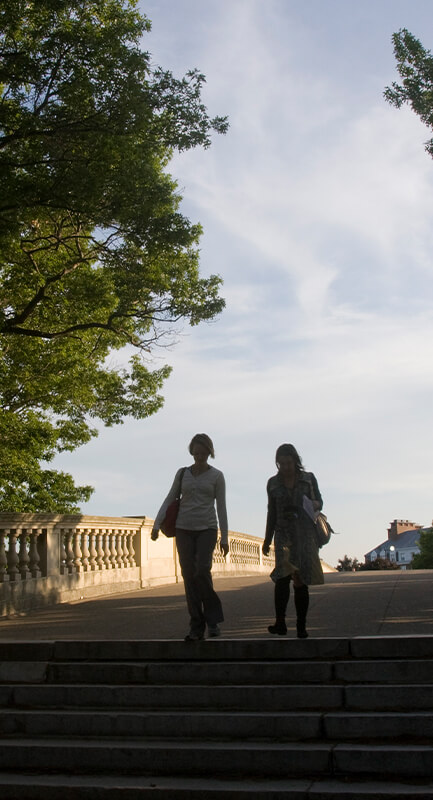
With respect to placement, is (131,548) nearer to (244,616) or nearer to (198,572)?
(244,616)

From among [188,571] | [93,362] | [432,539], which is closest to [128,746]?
[188,571]

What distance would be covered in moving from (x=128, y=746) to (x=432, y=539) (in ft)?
207

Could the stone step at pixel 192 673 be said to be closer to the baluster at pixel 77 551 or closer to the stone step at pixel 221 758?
the stone step at pixel 221 758

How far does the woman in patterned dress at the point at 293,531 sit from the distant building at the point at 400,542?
121669mm

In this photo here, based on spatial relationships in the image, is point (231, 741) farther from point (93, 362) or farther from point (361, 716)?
point (93, 362)

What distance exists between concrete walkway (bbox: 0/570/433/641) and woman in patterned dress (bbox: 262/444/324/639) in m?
0.69

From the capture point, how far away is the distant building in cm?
13218

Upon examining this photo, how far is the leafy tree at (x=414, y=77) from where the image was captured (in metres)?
17.6

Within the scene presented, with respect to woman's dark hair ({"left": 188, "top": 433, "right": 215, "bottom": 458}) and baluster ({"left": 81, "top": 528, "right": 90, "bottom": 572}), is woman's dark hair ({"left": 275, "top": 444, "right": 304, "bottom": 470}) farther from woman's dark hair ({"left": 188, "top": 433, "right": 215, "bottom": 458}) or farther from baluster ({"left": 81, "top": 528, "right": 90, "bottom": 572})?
baluster ({"left": 81, "top": 528, "right": 90, "bottom": 572})

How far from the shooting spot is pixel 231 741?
6559 millimetres

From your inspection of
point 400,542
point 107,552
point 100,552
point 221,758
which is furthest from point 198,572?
point 400,542

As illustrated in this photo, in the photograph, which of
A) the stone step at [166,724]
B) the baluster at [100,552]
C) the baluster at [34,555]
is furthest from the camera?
the baluster at [100,552]

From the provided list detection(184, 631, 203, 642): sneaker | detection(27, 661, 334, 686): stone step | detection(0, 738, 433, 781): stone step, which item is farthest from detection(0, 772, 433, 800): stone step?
detection(184, 631, 203, 642): sneaker

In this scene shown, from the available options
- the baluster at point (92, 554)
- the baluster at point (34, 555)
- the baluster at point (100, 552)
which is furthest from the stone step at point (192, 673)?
the baluster at point (100, 552)
